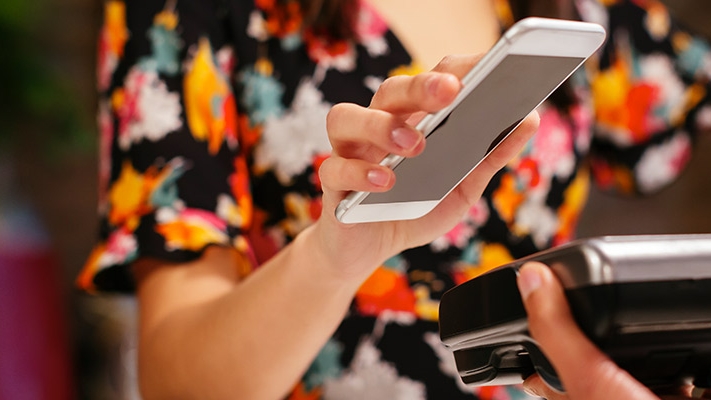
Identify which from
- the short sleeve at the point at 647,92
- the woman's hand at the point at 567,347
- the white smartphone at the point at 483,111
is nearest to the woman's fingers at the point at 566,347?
the woman's hand at the point at 567,347

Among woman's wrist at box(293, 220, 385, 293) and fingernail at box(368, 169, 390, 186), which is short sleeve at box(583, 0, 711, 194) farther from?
fingernail at box(368, 169, 390, 186)

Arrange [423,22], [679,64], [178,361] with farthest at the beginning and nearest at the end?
[679,64] → [423,22] → [178,361]

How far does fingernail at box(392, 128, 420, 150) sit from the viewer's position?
14.4 inches

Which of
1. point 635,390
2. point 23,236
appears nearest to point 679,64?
point 635,390

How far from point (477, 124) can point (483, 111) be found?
0.04 feet

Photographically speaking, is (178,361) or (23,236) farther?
(23,236)

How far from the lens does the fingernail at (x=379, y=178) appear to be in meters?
0.39

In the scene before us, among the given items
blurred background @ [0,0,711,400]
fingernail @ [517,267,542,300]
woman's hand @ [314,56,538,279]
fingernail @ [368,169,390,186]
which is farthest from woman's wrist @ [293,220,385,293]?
blurred background @ [0,0,711,400]

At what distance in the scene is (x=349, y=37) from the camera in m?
0.75

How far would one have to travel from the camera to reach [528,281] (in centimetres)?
29

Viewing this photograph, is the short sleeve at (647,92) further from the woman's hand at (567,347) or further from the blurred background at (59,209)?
the woman's hand at (567,347)

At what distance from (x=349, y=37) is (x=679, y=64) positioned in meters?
0.50

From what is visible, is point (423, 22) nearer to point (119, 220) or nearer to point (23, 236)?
point (119, 220)

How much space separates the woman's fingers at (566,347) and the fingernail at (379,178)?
0.11m
